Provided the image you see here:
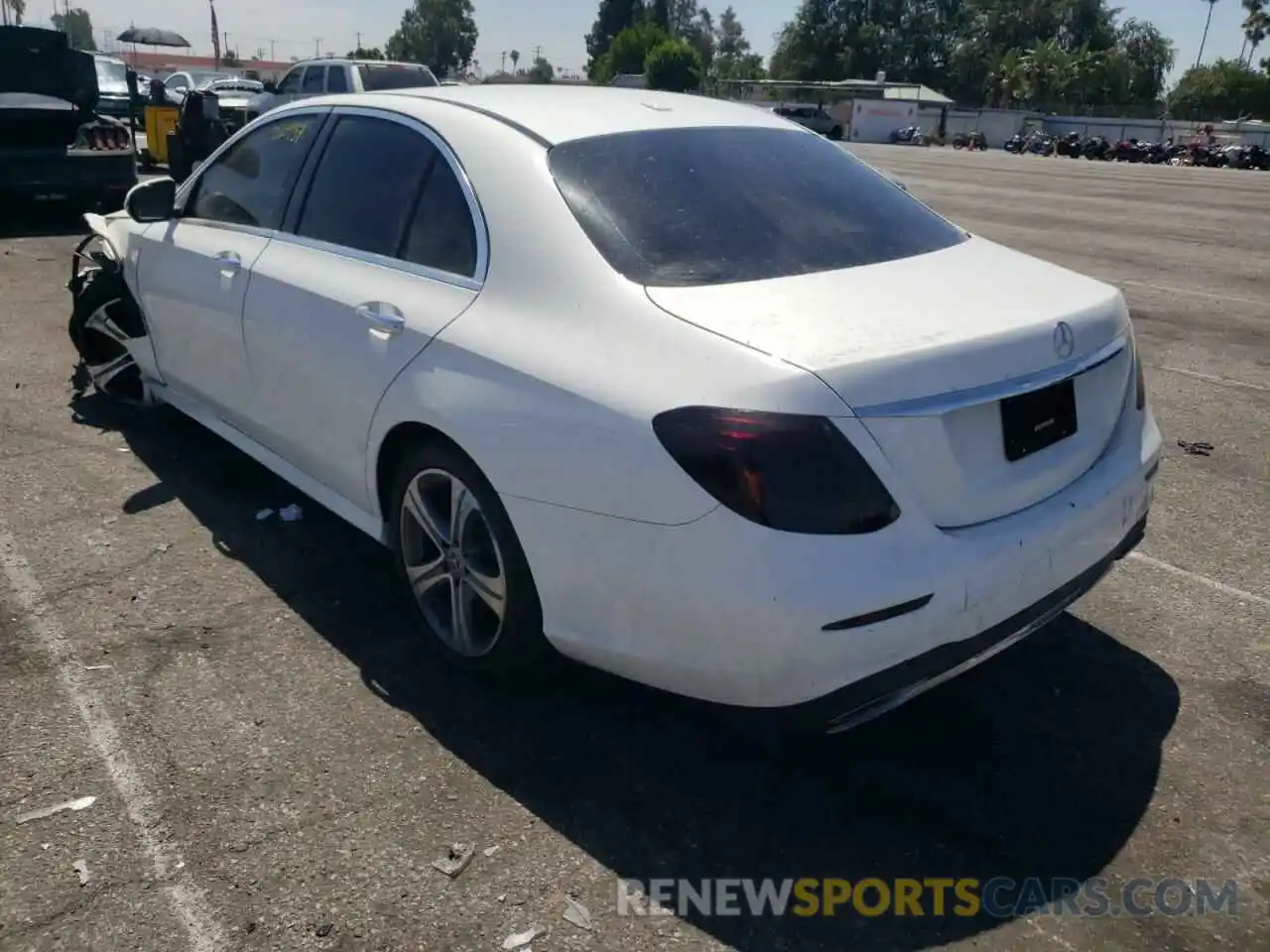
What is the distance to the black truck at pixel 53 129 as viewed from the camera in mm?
11609

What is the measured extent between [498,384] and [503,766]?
1063 millimetres

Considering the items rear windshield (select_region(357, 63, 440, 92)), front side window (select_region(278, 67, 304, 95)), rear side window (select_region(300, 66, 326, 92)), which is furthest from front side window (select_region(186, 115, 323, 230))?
front side window (select_region(278, 67, 304, 95))

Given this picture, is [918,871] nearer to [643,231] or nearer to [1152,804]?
[1152,804]

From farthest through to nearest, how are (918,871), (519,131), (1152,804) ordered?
(519,131), (1152,804), (918,871)

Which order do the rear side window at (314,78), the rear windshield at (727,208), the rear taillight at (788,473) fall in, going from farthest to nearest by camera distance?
1. the rear side window at (314,78)
2. the rear windshield at (727,208)
3. the rear taillight at (788,473)

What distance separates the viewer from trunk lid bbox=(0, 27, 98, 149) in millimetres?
11773

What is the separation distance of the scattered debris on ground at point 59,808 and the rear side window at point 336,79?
1795 cm

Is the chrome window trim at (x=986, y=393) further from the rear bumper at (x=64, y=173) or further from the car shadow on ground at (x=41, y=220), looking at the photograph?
the car shadow on ground at (x=41, y=220)

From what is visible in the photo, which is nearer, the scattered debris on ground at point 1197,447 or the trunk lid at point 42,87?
the scattered debris on ground at point 1197,447

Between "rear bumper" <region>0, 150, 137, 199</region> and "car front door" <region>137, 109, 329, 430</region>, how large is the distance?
26.0ft

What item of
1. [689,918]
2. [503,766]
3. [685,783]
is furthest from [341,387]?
[689,918]

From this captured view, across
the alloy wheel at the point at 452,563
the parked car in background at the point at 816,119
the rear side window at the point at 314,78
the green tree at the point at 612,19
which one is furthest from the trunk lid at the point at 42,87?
the green tree at the point at 612,19

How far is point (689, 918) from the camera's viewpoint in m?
2.53

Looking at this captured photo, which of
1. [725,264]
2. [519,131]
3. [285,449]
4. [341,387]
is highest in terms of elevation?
[519,131]
